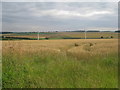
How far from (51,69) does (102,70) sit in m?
1.79

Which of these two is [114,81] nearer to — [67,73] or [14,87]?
[67,73]


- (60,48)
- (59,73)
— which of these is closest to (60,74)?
(59,73)

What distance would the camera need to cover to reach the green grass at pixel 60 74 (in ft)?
21.9

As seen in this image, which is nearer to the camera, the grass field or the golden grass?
the grass field

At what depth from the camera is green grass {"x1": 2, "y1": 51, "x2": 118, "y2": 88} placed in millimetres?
6688

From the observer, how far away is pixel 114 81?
694cm

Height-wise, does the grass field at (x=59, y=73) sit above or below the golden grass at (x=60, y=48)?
below

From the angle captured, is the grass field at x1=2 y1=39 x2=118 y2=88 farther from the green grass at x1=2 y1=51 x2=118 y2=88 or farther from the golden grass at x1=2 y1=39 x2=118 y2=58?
the golden grass at x1=2 y1=39 x2=118 y2=58

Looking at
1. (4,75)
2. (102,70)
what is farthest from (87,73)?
(4,75)

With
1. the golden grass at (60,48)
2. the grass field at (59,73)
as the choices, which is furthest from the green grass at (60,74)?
the golden grass at (60,48)

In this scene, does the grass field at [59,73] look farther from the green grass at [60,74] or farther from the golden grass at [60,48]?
the golden grass at [60,48]

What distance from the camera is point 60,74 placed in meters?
7.39

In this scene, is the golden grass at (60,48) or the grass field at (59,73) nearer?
the grass field at (59,73)

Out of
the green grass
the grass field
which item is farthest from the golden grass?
the green grass
